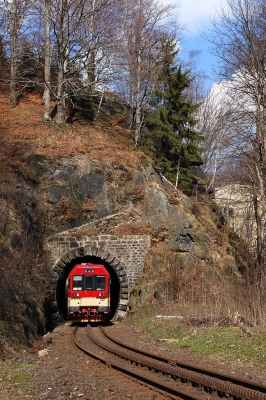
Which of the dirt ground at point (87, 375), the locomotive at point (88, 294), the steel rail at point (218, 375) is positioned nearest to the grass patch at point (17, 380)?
the dirt ground at point (87, 375)

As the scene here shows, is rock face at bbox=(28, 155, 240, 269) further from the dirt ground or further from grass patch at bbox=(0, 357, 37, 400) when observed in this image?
grass patch at bbox=(0, 357, 37, 400)

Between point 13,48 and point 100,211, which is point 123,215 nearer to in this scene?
point 100,211

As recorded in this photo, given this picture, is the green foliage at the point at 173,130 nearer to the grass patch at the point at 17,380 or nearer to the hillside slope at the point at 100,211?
the hillside slope at the point at 100,211

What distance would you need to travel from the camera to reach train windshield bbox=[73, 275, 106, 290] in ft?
71.3

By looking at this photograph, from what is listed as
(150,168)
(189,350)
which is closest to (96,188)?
(150,168)

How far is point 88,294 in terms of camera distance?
70.5 feet

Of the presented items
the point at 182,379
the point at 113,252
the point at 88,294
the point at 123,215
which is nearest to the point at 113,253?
the point at 113,252

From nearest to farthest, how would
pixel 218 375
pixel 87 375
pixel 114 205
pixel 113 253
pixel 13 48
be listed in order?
pixel 218 375 → pixel 87 375 → pixel 113 253 → pixel 114 205 → pixel 13 48

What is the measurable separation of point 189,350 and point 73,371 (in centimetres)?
352

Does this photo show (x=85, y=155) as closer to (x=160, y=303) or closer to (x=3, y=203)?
(x=3, y=203)

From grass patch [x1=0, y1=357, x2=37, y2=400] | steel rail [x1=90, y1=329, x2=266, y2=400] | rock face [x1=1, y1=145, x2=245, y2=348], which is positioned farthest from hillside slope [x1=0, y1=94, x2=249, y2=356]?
steel rail [x1=90, y1=329, x2=266, y2=400]

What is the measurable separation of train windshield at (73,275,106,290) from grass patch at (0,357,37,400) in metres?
10.8

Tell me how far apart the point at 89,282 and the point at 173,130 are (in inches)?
482

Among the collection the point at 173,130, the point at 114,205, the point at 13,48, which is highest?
the point at 13,48
